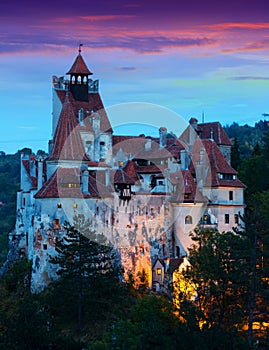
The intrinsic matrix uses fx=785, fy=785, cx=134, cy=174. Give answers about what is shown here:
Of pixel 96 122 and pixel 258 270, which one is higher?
pixel 96 122

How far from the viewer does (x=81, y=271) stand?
227 ft

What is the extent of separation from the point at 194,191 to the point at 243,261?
44.4 ft

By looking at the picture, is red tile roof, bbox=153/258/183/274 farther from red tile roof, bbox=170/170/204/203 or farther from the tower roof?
the tower roof

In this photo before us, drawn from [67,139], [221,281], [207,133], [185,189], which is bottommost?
[221,281]

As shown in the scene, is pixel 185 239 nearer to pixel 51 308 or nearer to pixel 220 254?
pixel 220 254

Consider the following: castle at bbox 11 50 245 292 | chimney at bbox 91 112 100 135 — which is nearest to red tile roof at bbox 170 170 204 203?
castle at bbox 11 50 245 292

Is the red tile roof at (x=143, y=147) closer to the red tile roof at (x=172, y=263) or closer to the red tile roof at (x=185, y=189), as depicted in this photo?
the red tile roof at (x=185, y=189)

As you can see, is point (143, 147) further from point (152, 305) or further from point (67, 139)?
point (152, 305)

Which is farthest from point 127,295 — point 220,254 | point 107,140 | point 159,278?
point 107,140

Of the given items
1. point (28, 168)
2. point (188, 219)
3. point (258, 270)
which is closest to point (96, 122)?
point (28, 168)

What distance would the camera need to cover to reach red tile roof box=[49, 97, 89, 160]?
75.2m

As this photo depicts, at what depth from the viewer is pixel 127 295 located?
7269cm

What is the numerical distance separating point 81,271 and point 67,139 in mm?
14025

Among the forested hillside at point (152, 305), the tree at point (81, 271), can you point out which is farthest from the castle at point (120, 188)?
the forested hillside at point (152, 305)
